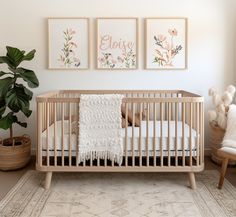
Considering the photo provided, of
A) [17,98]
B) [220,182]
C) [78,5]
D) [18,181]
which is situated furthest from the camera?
[78,5]

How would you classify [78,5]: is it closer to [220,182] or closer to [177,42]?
[177,42]

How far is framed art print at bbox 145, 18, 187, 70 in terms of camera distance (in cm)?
324

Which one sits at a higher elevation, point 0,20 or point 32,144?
point 0,20

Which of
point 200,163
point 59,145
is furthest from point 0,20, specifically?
point 200,163

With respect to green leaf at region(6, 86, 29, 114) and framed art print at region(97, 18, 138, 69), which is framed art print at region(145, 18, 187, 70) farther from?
green leaf at region(6, 86, 29, 114)

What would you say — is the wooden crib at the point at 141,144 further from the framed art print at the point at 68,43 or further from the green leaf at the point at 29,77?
the framed art print at the point at 68,43

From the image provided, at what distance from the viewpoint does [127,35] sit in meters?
3.26

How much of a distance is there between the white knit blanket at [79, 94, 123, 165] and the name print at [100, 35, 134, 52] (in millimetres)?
1052

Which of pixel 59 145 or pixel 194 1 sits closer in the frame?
pixel 59 145

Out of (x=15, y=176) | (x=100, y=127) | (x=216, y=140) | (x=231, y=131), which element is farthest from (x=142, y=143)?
(x=15, y=176)

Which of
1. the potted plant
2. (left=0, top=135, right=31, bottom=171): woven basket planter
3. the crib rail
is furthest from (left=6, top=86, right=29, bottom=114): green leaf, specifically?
the crib rail

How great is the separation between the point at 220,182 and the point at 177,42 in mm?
1605

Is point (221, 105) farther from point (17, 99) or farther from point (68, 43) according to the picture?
point (17, 99)

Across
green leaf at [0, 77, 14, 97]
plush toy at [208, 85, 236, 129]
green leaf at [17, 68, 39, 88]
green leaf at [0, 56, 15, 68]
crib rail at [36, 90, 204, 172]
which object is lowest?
crib rail at [36, 90, 204, 172]
